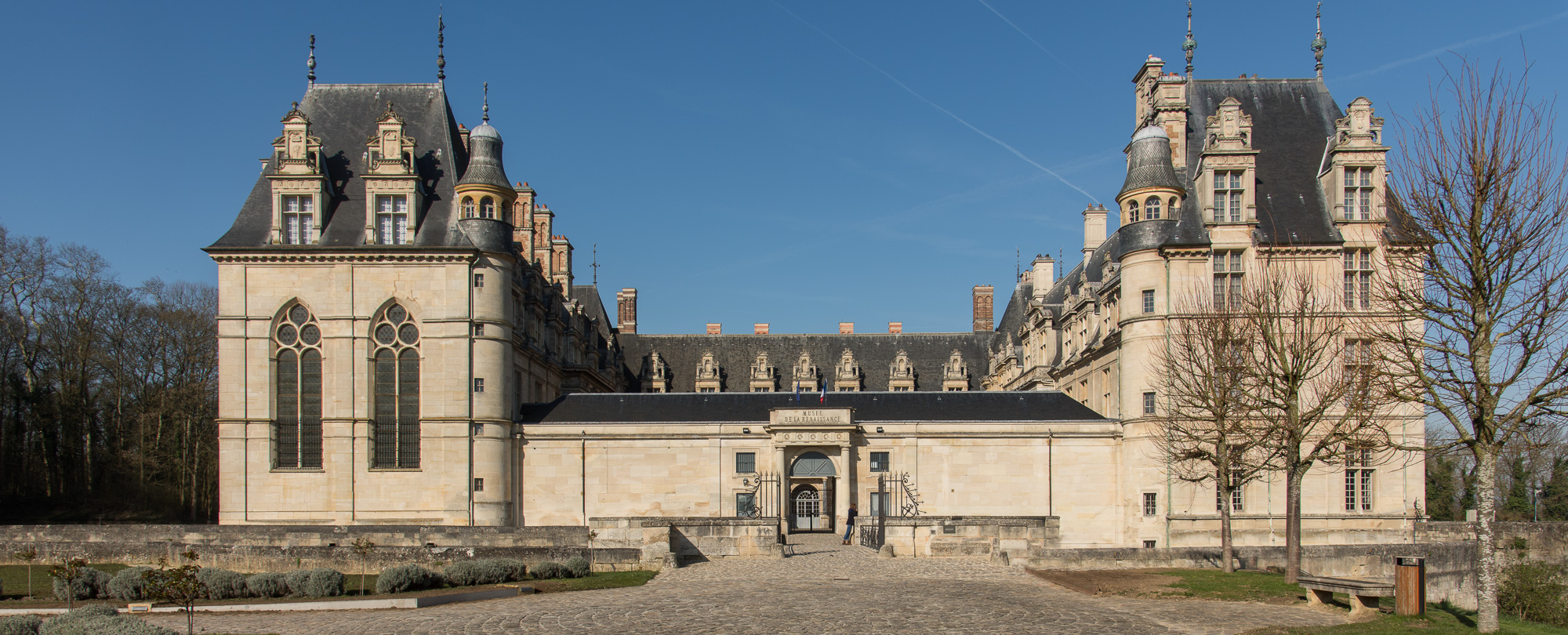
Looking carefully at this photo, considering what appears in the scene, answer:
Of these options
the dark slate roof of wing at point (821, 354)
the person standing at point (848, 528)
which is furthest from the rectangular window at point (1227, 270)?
the dark slate roof of wing at point (821, 354)

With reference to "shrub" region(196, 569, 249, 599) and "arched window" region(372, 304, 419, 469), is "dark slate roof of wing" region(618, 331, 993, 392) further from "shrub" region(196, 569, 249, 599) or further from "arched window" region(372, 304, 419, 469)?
"shrub" region(196, 569, 249, 599)

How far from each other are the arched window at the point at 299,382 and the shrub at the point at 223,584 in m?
16.5

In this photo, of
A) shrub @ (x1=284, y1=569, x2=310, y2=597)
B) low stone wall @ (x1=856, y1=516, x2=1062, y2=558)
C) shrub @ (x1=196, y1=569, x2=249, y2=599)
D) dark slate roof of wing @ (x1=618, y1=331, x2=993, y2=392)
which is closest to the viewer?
shrub @ (x1=196, y1=569, x2=249, y2=599)

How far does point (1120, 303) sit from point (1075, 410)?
452 cm

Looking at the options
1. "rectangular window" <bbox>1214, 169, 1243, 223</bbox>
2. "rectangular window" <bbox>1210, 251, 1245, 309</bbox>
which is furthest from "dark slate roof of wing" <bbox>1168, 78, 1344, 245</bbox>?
"rectangular window" <bbox>1210, 251, 1245, 309</bbox>

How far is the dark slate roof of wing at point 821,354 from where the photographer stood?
58.6 meters

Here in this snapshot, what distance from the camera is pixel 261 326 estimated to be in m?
35.6

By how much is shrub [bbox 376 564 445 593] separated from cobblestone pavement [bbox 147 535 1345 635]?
2.44 meters

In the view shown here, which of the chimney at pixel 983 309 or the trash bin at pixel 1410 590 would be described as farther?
the chimney at pixel 983 309

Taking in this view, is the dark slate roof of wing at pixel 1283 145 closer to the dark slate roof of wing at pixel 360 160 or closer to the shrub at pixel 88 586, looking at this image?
the dark slate roof of wing at pixel 360 160

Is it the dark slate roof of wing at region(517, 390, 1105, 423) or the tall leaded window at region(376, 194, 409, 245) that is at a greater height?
the tall leaded window at region(376, 194, 409, 245)

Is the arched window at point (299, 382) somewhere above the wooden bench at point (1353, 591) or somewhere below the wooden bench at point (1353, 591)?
above

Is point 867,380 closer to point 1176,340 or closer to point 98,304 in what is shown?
point 1176,340

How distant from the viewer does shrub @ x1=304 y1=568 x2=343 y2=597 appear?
64.3 feet
